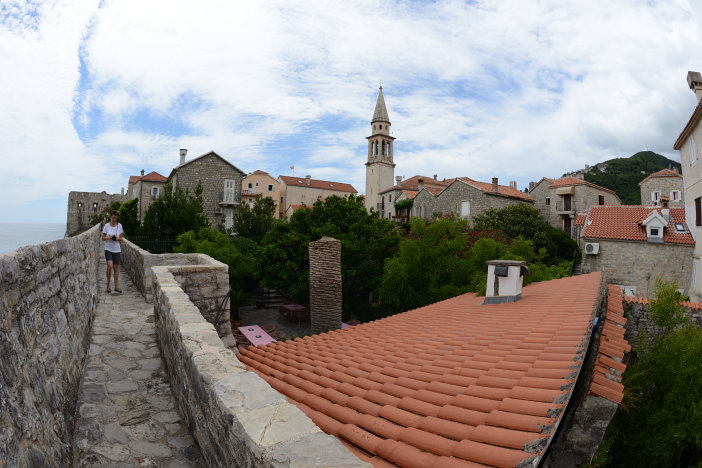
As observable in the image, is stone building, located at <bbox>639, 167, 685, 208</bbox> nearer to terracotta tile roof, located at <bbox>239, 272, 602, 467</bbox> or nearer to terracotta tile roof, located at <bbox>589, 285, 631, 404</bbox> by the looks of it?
terracotta tile roof, located at <bbox>589, 285, 631, 404</bbox>

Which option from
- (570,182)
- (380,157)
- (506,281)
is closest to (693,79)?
(506,281)

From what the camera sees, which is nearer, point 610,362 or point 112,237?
point 610,362

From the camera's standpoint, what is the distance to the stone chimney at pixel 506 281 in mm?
8273

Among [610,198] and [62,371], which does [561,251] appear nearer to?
[610,198]

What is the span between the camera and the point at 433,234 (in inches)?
766

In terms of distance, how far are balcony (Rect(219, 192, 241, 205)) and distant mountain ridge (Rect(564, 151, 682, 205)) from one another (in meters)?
36.6

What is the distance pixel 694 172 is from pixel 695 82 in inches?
167

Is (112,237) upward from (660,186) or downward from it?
downward

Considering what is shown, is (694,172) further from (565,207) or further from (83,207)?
(83,207)

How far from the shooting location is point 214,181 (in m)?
31.3

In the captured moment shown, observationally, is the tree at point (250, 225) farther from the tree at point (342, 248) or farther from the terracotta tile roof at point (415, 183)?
the terracotta tile roof at point (415, 183)

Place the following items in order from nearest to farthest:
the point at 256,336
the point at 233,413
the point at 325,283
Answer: the point at 233,413
the point at 256,336
the point at 325,283

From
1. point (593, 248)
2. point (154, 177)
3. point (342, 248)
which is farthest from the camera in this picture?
point (154, 177)

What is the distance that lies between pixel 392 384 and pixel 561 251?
108 feet
